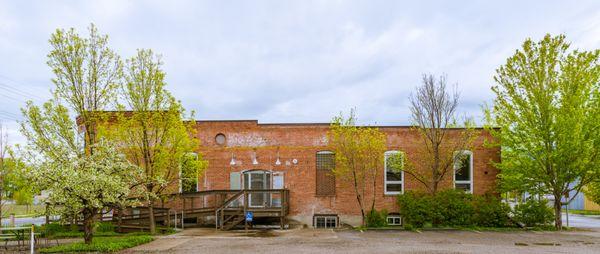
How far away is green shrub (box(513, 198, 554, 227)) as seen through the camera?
18.7m

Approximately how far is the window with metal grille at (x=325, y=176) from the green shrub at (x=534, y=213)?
792cm

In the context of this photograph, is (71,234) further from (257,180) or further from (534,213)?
(534,213)

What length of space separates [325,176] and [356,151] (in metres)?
2.58

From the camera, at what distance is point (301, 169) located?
2144 cm

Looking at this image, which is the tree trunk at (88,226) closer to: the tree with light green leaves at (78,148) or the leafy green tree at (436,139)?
the tree with light green leaves at (78,148)

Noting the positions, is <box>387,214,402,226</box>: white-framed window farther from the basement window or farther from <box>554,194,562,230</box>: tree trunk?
<box>554,194,562,230</box>: tree trunk

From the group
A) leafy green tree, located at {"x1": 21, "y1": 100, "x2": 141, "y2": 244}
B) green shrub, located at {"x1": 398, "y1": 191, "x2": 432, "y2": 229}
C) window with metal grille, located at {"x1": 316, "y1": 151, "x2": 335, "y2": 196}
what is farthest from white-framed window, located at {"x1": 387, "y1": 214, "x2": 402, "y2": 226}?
leafy green tree, located at {"x1": 21, "y1": 100, "x2": 141, "y2": 244}

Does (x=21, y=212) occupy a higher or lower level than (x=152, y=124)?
lower

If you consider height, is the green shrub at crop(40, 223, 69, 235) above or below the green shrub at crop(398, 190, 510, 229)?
below

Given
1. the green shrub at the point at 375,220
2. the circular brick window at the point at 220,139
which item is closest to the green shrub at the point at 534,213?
the green shrub at the point at 375,220

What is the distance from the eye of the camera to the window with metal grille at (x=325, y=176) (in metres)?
21.4

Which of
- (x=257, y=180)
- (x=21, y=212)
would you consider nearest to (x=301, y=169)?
(x=257, y=180)

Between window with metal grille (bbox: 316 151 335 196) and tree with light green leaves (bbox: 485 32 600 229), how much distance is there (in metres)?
7.33

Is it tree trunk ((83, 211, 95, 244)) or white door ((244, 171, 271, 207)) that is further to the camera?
white door ((244, 171, 271, 207))
